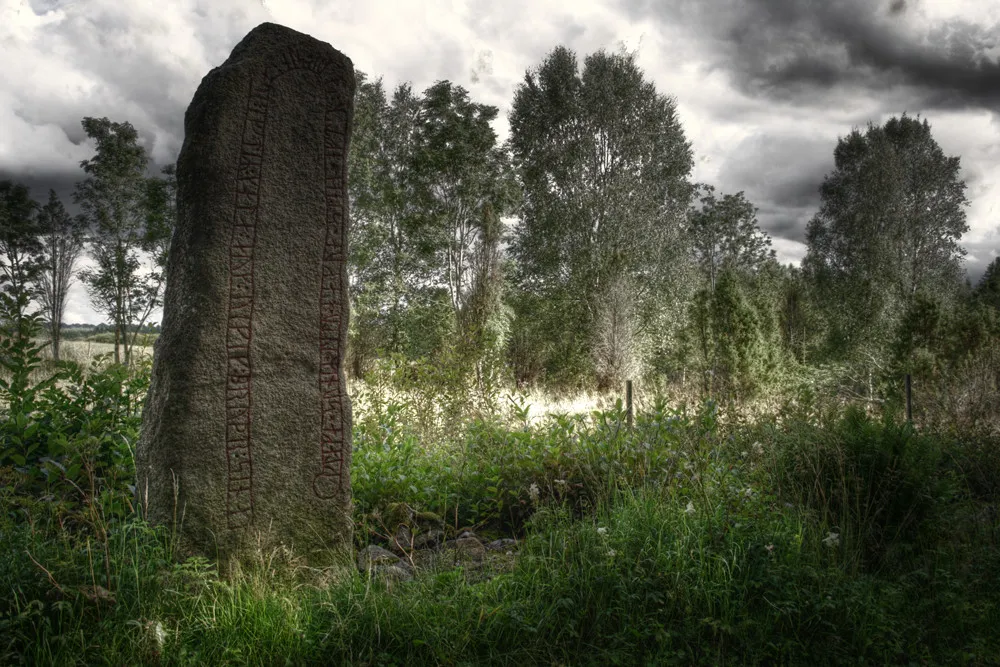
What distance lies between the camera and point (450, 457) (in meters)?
5.34

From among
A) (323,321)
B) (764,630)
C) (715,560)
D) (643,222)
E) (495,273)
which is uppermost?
(643,222)

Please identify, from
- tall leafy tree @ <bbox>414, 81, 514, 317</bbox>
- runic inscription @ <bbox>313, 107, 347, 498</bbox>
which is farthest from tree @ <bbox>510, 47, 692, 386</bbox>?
runic inscription @ <bbox>313, 107, 347, 498</bbox>

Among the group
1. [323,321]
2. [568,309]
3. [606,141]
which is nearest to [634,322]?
[568,309]

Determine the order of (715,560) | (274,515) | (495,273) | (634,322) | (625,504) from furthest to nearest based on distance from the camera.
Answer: (634,322), (495,273), (625,504), (274,515), (715,560)

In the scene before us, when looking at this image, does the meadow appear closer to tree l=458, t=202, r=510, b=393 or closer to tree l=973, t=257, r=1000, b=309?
tree l=458, t=202, r=510, b=393

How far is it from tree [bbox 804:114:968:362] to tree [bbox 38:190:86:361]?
2577 cm

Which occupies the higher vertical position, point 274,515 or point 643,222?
point 643,222

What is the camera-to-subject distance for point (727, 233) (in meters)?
28.0

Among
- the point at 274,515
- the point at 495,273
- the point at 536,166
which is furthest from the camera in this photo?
the point at 536,166

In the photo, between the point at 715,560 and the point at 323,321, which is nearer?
the point at 715,560

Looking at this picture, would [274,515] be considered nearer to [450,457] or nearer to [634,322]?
[450,457]

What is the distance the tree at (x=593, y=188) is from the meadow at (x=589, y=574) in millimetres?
13361

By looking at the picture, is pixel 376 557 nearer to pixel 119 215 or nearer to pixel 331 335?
pixel 331 335

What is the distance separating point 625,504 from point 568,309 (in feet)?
51.2
